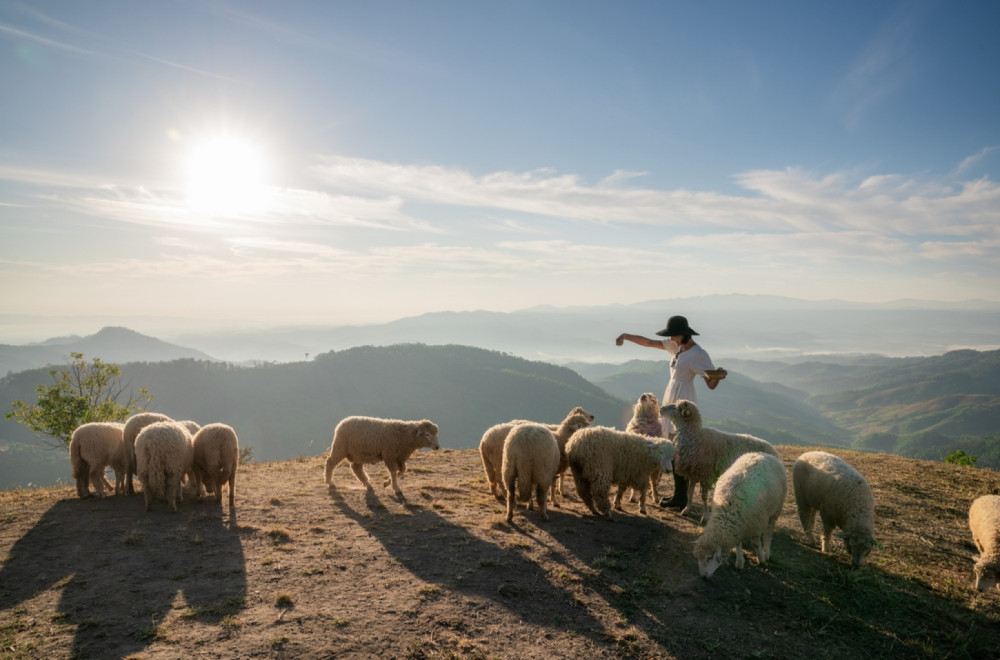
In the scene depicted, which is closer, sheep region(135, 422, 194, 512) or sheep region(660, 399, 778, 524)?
sheep region(660, 399, 778, 524)

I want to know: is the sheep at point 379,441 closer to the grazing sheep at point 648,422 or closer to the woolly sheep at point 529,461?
the woolly sheep at point 529,461

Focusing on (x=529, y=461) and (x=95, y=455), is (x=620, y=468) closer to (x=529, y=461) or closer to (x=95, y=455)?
(x=529, y=461)

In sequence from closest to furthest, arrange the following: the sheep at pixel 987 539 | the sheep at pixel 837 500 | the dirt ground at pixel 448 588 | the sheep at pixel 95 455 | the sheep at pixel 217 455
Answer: the dirt ground at pixel 448 588, the sheep at pixel 987 539, the sheep at pixel 837 500, the sheep at pixel 217 455, the sheep at pixel 95 455

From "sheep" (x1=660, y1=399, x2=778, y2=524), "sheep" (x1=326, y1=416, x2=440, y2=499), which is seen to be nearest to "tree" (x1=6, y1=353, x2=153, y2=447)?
"sheep" (x1=326, y1=416, x2=440, y2=499)

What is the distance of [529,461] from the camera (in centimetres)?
919

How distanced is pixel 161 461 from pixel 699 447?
10567 mm

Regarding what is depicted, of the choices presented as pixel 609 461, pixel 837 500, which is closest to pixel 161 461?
pixel 609 461

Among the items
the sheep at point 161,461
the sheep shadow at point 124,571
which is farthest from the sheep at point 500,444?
the sheep at point 161,461

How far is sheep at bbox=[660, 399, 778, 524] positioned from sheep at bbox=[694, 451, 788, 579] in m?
1.21

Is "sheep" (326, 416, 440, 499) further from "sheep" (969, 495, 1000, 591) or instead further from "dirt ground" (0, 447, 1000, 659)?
"sheep" (969, 495, 1000, 591)

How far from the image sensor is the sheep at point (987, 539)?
722 centimetres

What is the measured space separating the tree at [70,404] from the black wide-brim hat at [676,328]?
19.4m

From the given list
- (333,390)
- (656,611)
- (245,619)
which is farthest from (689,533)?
(333,390)

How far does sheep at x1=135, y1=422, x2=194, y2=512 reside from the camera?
9523 mm
